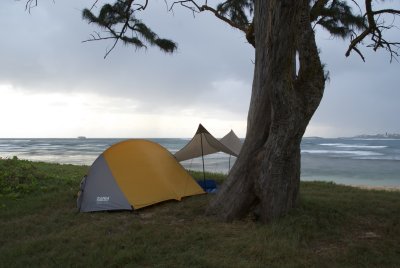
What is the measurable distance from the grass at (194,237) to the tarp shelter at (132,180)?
0.20 metres

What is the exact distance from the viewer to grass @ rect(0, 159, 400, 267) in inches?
177

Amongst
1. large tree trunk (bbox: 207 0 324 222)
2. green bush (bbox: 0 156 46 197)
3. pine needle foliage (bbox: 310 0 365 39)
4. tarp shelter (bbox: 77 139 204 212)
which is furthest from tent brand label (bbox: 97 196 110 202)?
pine needle foliage (bbox: 310 0 365 39)

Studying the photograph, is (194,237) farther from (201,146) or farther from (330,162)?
(330,162)


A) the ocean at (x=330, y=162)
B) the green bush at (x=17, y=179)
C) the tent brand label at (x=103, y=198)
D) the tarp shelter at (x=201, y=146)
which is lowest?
the ocean at (x=330, y=162)

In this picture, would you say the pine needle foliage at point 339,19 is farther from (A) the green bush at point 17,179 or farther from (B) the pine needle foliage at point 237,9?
(A) the green bush at point 17,179

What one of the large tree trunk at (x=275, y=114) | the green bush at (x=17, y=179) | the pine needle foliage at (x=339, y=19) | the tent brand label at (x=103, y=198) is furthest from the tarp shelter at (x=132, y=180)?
the pine needle foliage at (x=339, y=19)

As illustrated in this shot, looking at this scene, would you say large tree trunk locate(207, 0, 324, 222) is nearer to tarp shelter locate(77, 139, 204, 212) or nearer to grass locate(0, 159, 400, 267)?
grass locate(0, 159, 400, 267)

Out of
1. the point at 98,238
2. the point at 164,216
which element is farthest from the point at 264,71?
the point at 98,238

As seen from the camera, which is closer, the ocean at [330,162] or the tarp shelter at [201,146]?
the tarp shelter at [201,146]

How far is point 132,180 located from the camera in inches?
287

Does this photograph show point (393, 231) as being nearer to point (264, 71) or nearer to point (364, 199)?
point (364, 199)

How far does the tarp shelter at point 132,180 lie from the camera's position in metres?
6.99

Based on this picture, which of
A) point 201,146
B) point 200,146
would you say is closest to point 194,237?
point 201,146

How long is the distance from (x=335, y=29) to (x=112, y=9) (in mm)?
4190
